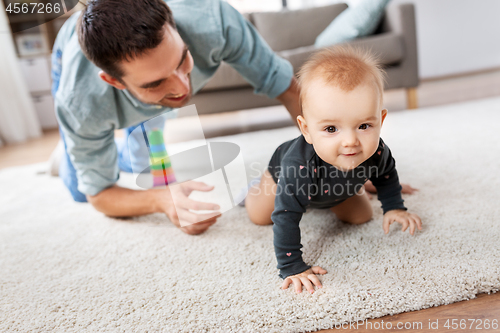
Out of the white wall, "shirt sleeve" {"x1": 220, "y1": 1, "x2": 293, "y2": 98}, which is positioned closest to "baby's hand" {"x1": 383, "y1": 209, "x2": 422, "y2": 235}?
"shirt sleeve" {"x1": 220, "y1": 1, "x2": 293, "y2": 98}

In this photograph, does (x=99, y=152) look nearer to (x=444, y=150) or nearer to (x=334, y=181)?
(x=334, y=181)

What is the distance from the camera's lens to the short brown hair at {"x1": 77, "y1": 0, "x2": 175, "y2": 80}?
2.30ft

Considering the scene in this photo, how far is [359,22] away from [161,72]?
1.60 m

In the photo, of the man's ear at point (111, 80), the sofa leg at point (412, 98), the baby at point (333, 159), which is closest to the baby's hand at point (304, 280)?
the baby at point (333, 159)

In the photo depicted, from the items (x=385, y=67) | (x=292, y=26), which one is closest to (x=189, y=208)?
(x=385, y=67)

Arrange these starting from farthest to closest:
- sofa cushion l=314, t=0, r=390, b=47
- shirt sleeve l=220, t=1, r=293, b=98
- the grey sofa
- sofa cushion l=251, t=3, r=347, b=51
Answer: sofa cushion l=251, t=3, r=347, b=51, sofa cushion l=314, t=0, r=390, b=47, the grey sofa, shirt sleeve l=220, t=1, r=293, b=98

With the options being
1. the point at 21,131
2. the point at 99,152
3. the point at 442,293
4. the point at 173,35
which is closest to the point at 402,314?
the point at 442,293

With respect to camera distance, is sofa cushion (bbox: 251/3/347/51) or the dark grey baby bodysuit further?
sofa cushion (bbox: 251/3/347/51)

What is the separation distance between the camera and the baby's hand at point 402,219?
0.70 metres

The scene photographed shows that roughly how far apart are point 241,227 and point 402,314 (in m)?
0.42

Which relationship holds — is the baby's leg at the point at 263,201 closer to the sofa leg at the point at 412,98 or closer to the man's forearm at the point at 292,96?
the man's forearm at the point at 292,96

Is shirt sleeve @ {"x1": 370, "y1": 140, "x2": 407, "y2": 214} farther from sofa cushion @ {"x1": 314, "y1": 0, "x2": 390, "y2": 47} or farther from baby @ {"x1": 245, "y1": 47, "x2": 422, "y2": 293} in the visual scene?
sofa cushion @ {"x1": 314, "y1": 0, "x2": 390, "y2": 47}

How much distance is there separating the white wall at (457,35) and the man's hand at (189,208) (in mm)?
2967

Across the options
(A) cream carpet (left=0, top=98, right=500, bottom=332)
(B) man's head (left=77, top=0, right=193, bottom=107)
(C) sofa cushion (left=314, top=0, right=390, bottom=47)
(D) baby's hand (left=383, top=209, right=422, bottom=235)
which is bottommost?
(A) cream carpet (left=0, top=98, right=500, bottom=332)
